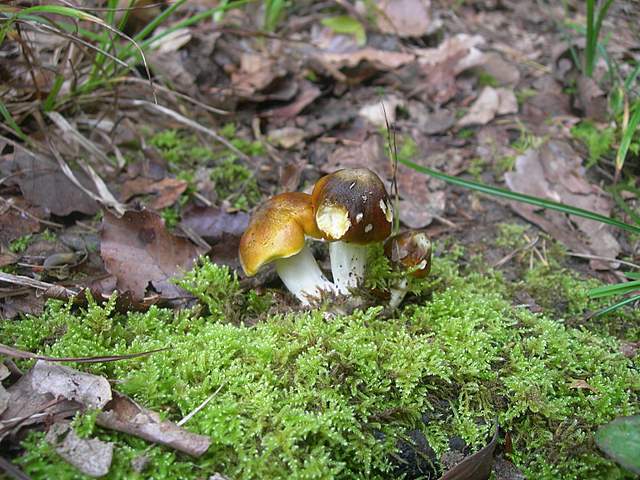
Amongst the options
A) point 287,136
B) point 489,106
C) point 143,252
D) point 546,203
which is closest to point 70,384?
point 143,252

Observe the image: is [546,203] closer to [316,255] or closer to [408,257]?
[408,257]

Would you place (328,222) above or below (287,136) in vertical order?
above

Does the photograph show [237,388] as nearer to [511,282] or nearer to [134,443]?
[134,443]

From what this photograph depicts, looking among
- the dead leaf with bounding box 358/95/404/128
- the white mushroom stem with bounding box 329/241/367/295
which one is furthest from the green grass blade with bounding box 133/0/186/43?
the dead leaf with bounding box 358/95/404/128

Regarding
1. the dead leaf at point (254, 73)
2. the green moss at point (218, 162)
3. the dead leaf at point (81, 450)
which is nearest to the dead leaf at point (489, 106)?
the dead leaf at point (254, 73)

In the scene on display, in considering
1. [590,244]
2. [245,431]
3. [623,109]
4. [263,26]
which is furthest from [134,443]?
[263,26]

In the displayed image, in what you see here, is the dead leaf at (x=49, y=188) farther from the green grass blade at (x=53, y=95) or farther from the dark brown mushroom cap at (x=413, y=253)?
the dark brown mushroom cap at (x=413, y=253)
